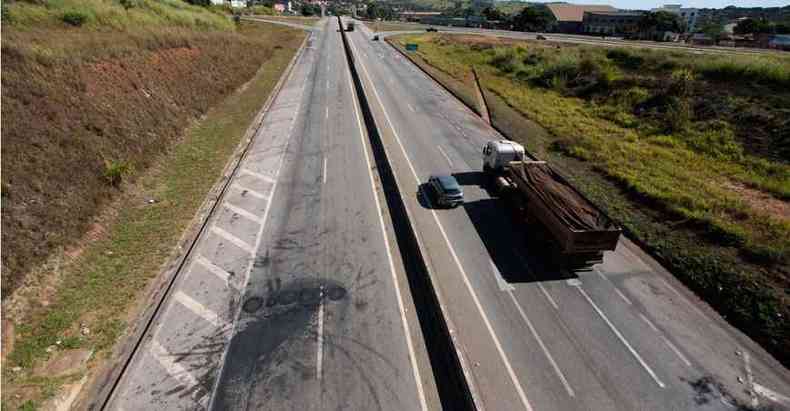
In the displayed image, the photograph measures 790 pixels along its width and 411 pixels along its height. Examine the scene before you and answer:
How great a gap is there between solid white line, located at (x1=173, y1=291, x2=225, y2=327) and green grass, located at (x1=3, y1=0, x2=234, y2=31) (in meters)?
31.4

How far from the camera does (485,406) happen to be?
426 inches

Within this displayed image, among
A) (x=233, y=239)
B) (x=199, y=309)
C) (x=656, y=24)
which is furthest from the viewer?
(x=656, y=24)

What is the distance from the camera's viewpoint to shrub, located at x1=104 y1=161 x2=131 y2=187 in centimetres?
1966

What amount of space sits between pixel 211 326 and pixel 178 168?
48.5 feet

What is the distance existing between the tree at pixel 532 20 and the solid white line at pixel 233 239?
13450 centimetres

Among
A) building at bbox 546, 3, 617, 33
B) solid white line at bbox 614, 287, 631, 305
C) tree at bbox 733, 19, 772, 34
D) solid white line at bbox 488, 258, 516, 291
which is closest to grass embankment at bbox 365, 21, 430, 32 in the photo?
building at bbox 546, 3, 617, 33

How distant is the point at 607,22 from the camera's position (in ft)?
427

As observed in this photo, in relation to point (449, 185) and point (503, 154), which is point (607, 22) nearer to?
point (503, 154)

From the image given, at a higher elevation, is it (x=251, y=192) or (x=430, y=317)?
(x=251, y=192)

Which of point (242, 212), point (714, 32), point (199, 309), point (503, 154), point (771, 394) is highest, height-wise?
point (714, 32)

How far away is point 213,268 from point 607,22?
157168 mm

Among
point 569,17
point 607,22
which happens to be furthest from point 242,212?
point 569,17

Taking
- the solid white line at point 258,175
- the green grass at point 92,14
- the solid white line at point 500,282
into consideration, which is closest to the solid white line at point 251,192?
the solid white line at point 258,175

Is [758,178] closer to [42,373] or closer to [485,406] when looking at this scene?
[485,406]
